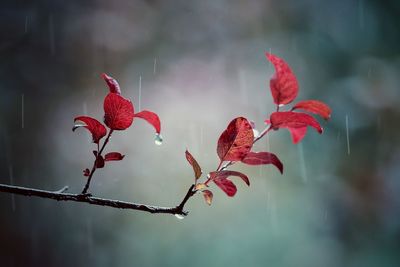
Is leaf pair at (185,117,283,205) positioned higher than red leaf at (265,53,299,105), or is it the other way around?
red leaf at (265,53,299,105)

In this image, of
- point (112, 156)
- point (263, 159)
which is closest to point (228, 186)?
point (263, 159)

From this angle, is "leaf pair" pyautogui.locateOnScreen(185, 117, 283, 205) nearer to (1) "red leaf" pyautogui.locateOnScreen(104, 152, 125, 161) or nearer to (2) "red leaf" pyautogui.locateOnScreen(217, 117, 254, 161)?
(2) "red leaf" pyautogui.locateOnScreen(217, 117, 254, 161)

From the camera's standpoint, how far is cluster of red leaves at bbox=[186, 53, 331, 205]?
0.51 metres

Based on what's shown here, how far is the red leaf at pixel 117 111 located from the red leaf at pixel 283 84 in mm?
202

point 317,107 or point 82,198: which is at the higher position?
point 317,107

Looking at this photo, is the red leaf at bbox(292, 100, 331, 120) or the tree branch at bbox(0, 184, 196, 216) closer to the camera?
the tree branch at bbox(0, 184, 196, 216)

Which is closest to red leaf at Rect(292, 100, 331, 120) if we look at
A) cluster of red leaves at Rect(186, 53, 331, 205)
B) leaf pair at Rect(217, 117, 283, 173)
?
cluster of red leaves at Rect(186, 53, 331, 205)

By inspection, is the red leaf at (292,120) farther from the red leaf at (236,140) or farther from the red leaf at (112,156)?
the red leaf at (112,156)

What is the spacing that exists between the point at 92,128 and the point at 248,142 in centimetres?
21

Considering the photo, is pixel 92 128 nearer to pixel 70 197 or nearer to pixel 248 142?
pixel 70 197

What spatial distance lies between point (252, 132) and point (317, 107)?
12cm

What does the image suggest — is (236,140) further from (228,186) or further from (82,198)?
(82,198)

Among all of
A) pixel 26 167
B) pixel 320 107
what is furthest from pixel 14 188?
pixel 26 167

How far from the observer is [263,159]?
0.53m
